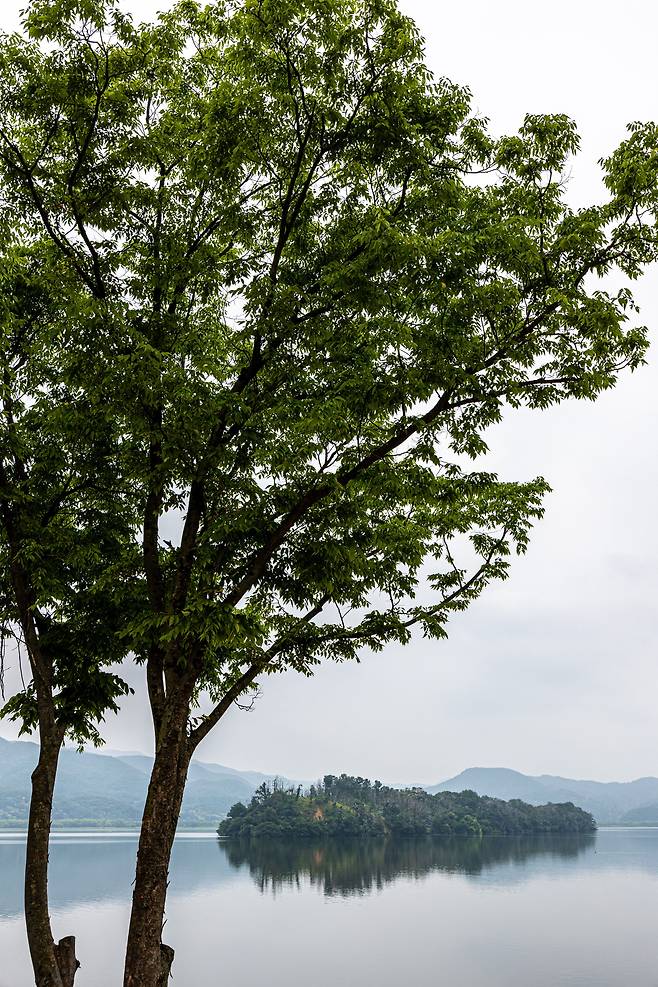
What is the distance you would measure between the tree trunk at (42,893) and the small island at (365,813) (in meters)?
64.5

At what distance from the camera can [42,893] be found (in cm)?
1012

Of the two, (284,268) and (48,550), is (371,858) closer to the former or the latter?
(48,550)

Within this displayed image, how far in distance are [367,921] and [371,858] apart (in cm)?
3634

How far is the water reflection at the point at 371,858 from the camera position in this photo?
191 feet

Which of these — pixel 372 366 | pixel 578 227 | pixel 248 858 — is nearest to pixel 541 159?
pixel 578 227

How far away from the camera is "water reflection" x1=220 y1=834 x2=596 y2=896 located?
191 ft

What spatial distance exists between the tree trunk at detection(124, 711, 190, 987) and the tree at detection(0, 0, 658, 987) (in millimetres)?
24

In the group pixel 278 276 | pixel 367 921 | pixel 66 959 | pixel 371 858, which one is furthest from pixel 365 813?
pixel 278 276

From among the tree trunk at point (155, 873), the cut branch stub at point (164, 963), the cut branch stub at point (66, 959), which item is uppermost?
the tree trunk at point (155, 873)

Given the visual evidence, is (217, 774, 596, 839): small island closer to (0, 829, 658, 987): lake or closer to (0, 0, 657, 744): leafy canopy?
(0, 829, 658, 987): lake

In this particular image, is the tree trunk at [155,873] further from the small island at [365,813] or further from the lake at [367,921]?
the small island at [365,813]

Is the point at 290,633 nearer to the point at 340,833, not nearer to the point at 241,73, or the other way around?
the point at 241,73

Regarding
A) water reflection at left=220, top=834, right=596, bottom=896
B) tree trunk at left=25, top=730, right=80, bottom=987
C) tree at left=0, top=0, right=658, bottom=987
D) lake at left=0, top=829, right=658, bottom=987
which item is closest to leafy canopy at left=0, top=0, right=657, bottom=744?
tree at left=0, top=0, right=658, bottom=987

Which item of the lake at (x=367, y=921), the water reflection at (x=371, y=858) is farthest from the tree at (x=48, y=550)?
the water reflection at (x=371, y=858)
